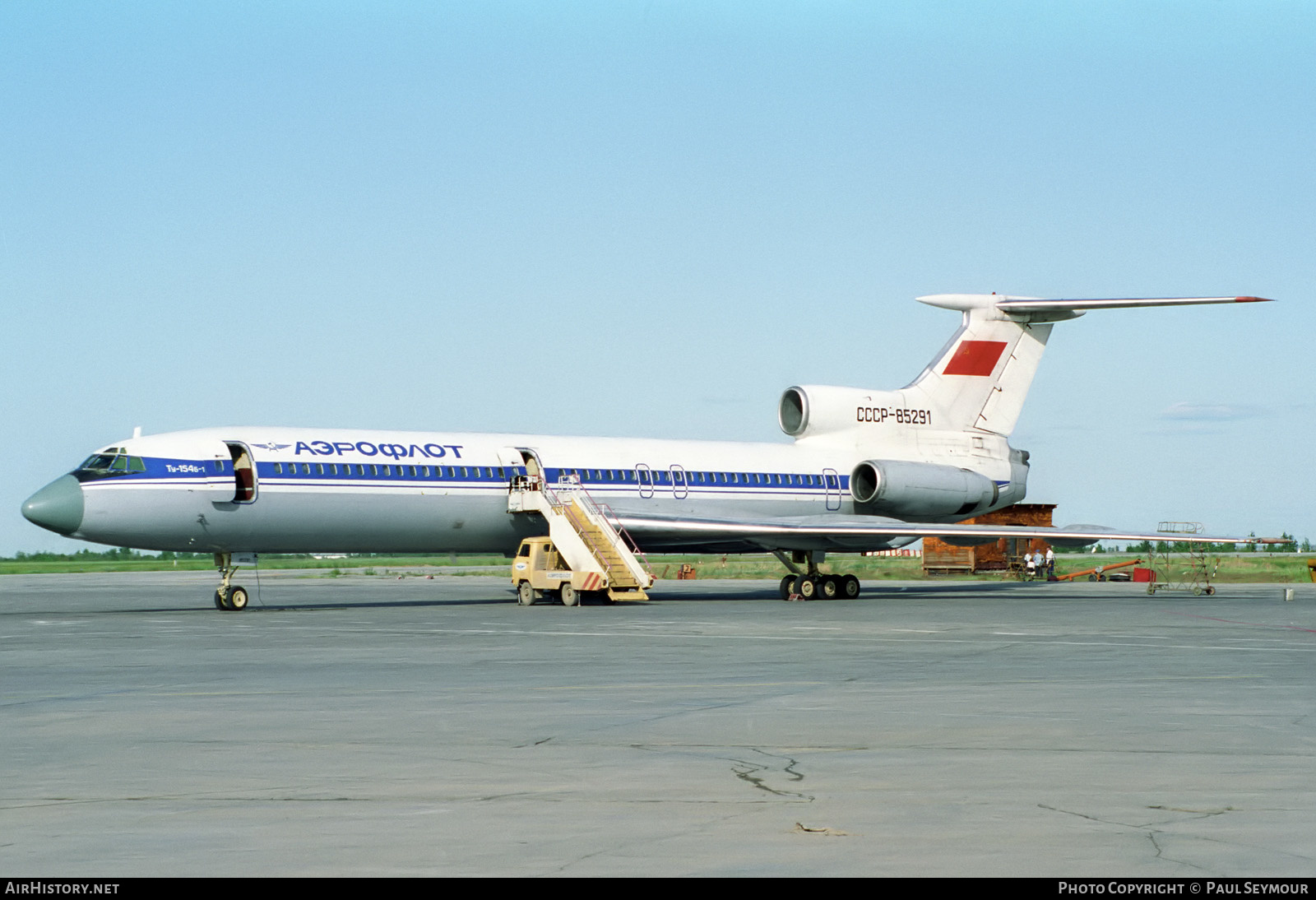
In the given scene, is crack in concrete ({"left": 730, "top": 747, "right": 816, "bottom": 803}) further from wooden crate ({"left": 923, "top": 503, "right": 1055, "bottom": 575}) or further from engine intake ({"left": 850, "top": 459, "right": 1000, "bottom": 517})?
wooden crate ({"left": 923, "top": 503, "right": 1055, "bottom": 575})

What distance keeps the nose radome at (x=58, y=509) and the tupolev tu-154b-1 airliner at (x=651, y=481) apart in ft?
0.12

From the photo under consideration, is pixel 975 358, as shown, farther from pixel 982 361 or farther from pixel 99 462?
pixel 99 462

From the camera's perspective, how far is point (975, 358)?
3931cm

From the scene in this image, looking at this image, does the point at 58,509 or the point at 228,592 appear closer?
the point at 58,509

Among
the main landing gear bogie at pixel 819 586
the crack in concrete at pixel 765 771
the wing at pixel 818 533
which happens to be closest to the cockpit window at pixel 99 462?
the wing at pixel 818 533

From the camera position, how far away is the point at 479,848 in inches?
252

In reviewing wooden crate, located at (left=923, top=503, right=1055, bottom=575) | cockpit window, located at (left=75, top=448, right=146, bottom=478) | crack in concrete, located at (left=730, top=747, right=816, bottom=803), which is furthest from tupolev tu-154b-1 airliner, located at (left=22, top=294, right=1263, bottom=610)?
crack in concrete, located at (left=730, top=747, right=816, bottom=803)

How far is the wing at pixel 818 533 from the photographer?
3241 cm

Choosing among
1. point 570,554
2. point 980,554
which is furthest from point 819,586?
point 980,554

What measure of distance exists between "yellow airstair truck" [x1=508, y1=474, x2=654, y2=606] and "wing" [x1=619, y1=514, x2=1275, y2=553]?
4.29ft

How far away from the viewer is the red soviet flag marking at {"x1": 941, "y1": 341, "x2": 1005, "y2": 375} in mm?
39281

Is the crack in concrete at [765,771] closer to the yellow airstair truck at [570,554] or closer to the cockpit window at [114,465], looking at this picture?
the yellow airstair truck at [570,554]

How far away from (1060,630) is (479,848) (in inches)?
680

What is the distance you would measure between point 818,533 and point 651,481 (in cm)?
446
